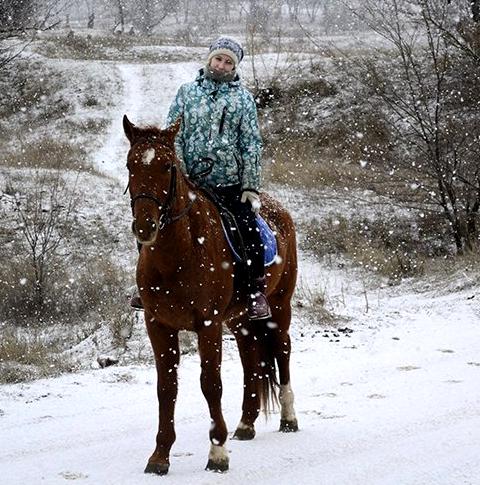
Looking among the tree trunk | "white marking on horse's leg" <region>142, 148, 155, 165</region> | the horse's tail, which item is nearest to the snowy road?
the horse's tail

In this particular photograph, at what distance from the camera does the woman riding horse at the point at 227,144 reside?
4.93 meters

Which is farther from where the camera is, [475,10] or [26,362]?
[475,10]

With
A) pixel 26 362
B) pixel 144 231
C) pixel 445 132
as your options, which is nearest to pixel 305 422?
pixel 144 231

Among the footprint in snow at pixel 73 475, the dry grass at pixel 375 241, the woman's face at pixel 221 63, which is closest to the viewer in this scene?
the footprint in snow at pixel 73 475

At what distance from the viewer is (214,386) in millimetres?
4406

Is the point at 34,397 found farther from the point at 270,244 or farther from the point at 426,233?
the point at 426,233

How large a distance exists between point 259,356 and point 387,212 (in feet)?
41.5

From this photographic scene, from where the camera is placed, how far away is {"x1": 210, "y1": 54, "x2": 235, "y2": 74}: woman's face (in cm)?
501

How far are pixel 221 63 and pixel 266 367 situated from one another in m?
2.52

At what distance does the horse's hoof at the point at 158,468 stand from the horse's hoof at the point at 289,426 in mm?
1415

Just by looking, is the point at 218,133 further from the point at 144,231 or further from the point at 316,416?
the point at 316,416

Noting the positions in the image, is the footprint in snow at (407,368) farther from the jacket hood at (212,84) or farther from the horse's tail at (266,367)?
the jacket hood at (212,84)

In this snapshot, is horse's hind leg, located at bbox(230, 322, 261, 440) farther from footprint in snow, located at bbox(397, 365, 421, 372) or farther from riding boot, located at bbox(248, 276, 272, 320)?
footprint in snow, located at bbox(397, 365, 421, 372)

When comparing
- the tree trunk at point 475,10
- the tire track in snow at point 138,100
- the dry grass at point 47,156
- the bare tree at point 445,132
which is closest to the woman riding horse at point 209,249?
the bare tree at point 445,132
